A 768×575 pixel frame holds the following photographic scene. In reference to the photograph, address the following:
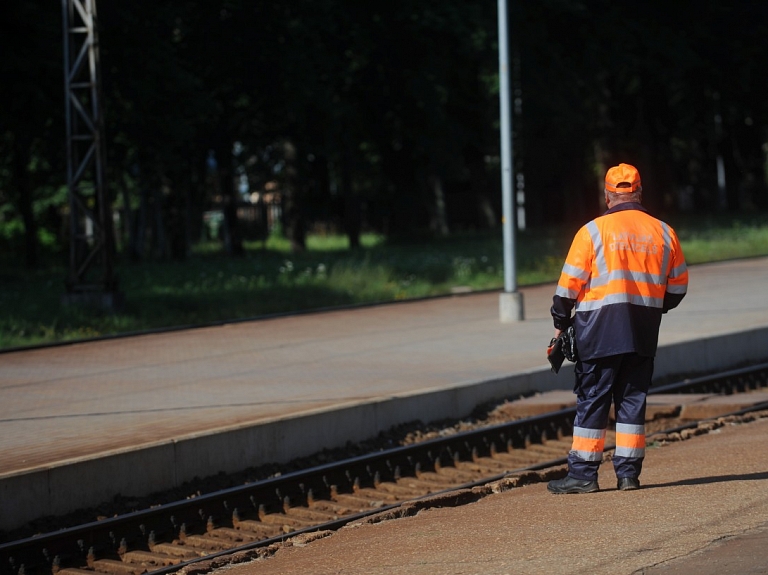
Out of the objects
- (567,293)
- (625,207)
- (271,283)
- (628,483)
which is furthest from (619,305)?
(271,283)

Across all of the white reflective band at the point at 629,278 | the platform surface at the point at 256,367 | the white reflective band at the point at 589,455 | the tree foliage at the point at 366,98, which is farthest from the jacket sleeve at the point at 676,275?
the tree foliage at the point at 366,98

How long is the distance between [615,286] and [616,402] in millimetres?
720

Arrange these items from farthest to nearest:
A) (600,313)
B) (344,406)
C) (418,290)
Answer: (418,290) < (344,406) < (600,313)

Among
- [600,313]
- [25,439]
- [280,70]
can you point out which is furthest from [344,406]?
[280,70]

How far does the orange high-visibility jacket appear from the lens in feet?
23.9

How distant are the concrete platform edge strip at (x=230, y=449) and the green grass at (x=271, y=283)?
7.19 m

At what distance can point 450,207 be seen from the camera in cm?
6338

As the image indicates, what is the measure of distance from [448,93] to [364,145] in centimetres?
1019

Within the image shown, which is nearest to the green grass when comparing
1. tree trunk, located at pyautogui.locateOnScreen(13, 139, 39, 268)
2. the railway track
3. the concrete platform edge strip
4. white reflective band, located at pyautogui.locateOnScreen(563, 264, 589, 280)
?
tree trunk, located at pyautogui.locateOnScreen(13, 139, 39, 268)

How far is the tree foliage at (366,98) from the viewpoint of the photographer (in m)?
30.5

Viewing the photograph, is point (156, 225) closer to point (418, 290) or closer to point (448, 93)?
point (448, 93)

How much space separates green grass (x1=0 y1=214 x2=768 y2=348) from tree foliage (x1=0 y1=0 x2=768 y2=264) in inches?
157

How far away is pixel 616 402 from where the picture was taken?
7.53m

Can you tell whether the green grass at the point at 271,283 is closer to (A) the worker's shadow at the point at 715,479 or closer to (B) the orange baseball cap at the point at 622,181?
(A) the worker's shadow at the point at 715,479
